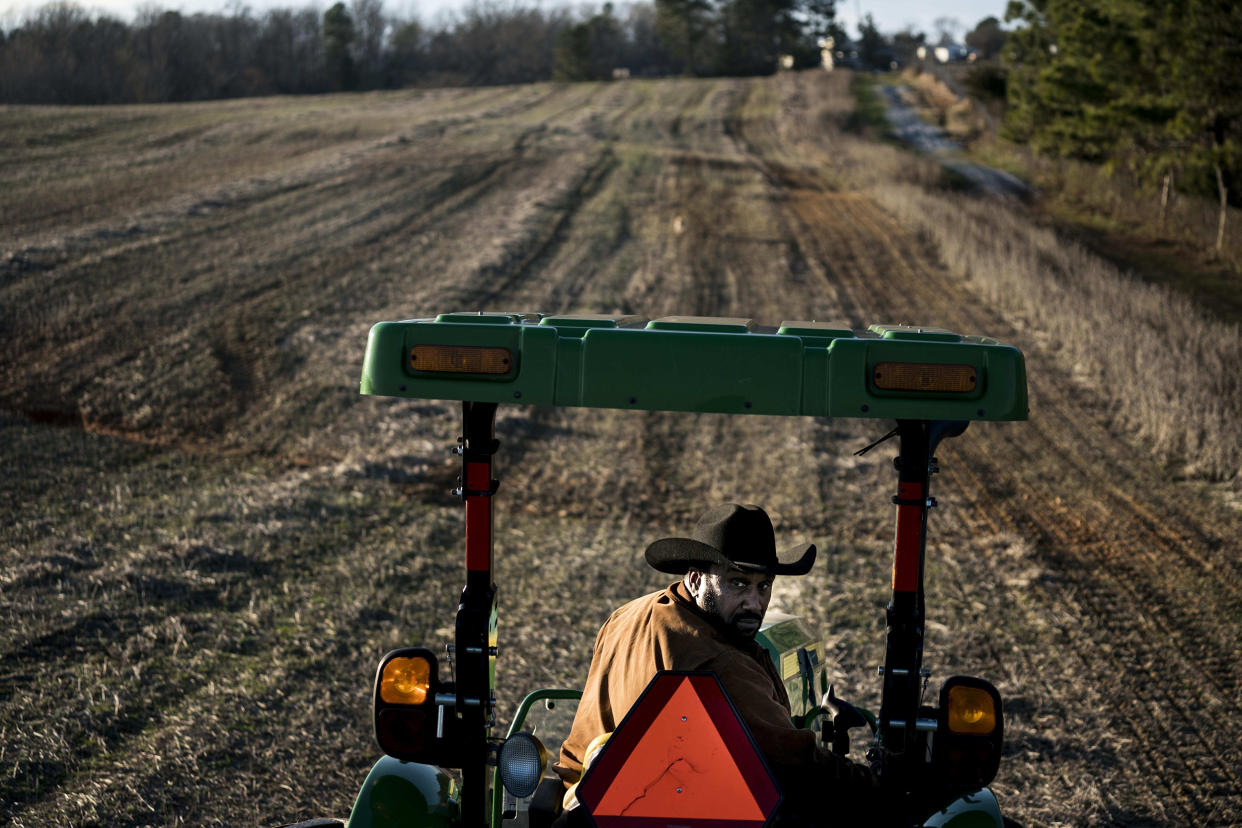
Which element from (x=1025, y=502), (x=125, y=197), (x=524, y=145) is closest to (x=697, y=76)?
(x=524, y=145)

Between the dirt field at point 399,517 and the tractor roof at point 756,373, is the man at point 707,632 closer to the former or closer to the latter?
the tractor roof at point 756,373

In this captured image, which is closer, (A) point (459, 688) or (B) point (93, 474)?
(A) point (459, 688)

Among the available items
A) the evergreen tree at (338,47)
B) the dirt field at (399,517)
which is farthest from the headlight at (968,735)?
the evergreen tree at (338,47)

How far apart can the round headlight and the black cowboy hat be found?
2.25ft

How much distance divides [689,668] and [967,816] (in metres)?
1.06

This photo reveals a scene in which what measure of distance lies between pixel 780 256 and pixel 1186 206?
10.9m

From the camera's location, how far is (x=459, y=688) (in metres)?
3.03

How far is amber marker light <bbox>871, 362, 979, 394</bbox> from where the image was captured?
8.25 feet

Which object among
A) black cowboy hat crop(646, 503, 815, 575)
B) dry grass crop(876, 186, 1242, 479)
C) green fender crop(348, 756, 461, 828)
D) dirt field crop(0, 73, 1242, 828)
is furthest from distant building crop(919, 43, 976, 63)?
green fender crop(348, 756, 461, 828)

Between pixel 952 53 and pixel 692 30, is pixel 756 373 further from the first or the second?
pixel 952 53

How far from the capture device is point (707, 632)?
9.75 feet

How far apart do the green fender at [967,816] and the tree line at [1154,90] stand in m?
18.8

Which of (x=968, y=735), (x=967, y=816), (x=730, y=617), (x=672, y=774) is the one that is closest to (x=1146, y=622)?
(x=967, y=816)

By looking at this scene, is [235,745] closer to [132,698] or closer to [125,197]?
[132,698]
